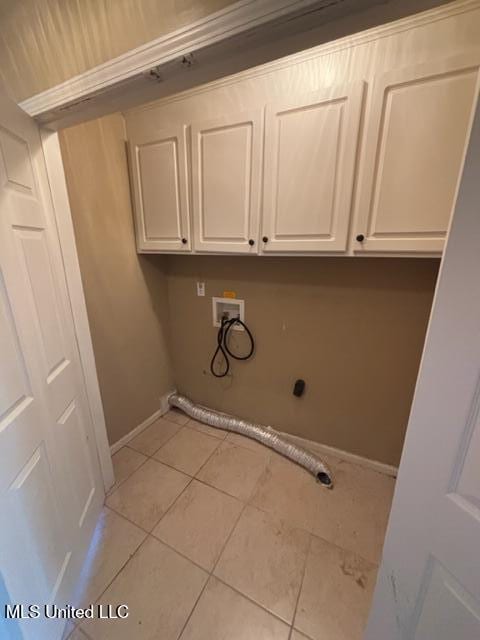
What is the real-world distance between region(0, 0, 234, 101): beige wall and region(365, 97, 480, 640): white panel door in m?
0.76

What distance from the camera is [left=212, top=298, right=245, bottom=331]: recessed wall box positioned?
6.48ft

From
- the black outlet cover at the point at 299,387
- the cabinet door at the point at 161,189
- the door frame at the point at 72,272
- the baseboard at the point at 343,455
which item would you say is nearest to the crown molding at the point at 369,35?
the cabinet door at the point at 161,189

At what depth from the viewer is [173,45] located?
65 cm

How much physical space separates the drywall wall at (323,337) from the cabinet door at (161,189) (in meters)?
0.31

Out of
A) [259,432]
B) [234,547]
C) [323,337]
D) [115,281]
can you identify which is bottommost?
[234,547]

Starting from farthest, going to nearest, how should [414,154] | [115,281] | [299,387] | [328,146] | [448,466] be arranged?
[299,387] → [115,281] → [328,146] → [414,154] → [448,466]

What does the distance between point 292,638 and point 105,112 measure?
2.14 m

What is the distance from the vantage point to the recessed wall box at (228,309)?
1.97m

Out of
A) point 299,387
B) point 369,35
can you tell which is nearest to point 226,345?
point 299,387

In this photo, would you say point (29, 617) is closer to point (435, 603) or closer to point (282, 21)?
point (435, 603)

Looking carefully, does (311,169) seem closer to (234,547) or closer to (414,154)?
(414,154)

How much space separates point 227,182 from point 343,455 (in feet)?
6.67

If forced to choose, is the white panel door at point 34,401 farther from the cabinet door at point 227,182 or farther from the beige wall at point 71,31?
the cabinet door at point 227,182

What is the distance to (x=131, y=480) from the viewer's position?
175 centimetres
